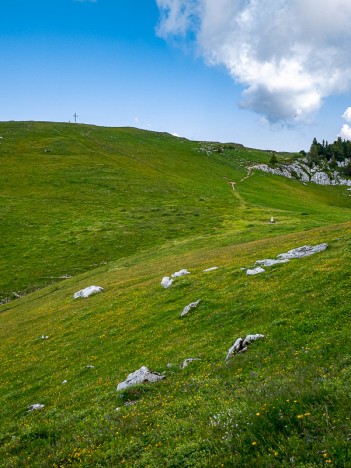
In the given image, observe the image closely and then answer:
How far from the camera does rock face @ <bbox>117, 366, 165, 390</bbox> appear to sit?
623 inches

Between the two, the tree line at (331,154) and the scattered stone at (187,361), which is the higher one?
the tree line at (331,154)

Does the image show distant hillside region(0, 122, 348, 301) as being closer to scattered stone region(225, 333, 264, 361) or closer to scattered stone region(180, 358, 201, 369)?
scattered stone region(225, 333, 264, 361)

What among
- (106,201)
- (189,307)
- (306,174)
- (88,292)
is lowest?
(88,292)

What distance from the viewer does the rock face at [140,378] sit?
15836mm

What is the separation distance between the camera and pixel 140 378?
1603cm

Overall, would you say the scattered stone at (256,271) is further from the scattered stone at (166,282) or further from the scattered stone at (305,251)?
the scattered stone at (166,282)

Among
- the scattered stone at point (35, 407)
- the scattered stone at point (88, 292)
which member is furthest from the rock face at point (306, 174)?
the scattered stone at point (35, 407)

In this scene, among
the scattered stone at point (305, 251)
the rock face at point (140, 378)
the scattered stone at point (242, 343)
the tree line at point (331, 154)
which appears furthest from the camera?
the tree line at point (331, 154)

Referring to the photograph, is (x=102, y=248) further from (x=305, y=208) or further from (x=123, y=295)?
(x=305, y=208)

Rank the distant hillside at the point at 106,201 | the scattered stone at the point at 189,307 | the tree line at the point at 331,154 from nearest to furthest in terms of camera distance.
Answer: the scattered stone at the point at 189,307 < the distant hillside at the point at 106,201 < the tree line at the point at 331,154

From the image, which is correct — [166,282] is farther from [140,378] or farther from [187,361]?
[140,378]

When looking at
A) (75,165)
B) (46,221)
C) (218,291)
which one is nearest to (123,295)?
(218,291)

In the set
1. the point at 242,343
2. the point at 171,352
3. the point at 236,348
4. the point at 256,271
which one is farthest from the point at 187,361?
the point at 256,271

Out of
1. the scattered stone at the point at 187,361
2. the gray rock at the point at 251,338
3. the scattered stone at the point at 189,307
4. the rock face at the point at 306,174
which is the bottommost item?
the scattered stone at the point at 187,361
